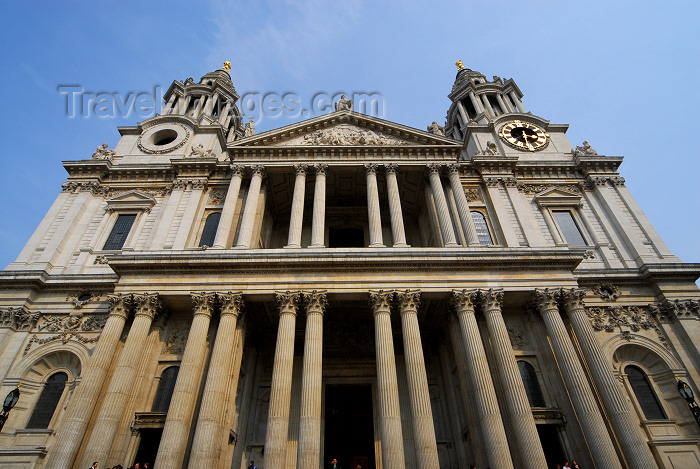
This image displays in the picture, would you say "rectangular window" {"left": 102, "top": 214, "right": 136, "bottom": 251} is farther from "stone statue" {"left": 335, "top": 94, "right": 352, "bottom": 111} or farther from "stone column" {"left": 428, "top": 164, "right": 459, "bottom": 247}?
"stone column" {"left": 428, "top": 164, "right": 459, "bottom": 247}

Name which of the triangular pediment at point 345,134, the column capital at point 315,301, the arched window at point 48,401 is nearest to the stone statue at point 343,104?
the triangular pediment at point 345,134

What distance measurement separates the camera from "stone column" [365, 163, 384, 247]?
20844mm

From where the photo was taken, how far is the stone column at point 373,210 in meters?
20.8

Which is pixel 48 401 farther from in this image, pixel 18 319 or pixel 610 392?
pixel 610 392

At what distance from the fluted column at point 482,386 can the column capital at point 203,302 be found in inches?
423

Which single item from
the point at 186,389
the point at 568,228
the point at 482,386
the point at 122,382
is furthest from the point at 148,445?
the point at 568,228

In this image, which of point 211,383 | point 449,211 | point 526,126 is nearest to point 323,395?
point 211,383

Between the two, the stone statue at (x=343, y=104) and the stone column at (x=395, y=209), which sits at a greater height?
the stone statue at (x=343, y=104)

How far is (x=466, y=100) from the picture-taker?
3797 centimetres

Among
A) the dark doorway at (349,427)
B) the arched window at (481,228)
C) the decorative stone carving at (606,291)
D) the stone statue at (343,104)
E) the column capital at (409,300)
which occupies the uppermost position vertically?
the stone statue at (343,104)

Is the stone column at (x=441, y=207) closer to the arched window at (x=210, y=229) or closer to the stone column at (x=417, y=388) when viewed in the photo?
the stone column at (x=417, y=388)

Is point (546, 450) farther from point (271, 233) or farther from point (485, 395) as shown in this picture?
point (271, 233)

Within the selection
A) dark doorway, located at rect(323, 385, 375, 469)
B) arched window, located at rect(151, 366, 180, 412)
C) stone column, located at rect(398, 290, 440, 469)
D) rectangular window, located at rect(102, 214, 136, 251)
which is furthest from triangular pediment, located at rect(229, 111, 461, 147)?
dark doorway, located at rect(323, 385, 375, 469)

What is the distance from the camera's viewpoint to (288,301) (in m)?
18.2
